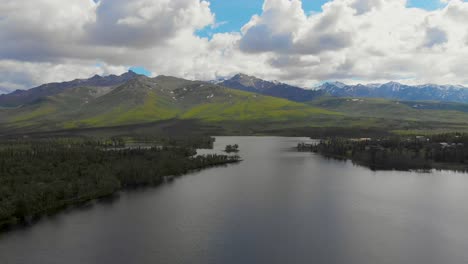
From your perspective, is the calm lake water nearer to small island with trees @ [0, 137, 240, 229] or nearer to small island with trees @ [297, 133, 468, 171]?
small island with trees @ [0, 137, 240, 229]

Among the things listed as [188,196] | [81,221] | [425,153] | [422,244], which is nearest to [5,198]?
[81,221]

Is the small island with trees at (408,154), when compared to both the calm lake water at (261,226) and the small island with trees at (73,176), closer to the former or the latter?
the calm lake water at (261,226)

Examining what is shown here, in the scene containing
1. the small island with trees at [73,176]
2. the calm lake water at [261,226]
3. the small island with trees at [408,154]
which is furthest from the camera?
the small island with trees at [408,154]

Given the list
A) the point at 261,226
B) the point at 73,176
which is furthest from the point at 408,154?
the point at 73,176

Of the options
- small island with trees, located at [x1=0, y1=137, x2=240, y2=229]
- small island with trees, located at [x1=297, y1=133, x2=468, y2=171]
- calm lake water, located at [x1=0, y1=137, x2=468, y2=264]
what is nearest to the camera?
calm lake water, located at [x1=0, y1=137, x2=468, y2=264]

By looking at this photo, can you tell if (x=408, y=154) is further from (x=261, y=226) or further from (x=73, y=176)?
(x=73, y=176)

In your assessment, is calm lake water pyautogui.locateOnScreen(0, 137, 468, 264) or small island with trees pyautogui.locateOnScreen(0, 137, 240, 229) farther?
small island with trees pyautogui.locateOnScreen(0, 137, 240, 229)

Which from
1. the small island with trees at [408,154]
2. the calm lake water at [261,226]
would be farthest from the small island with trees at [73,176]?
the small island with trees at [408,154]

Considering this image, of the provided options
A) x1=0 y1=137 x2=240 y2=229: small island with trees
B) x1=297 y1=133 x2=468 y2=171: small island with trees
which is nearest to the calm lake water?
x1=0 y1=137 x2=240 y2=229: small island with trees
